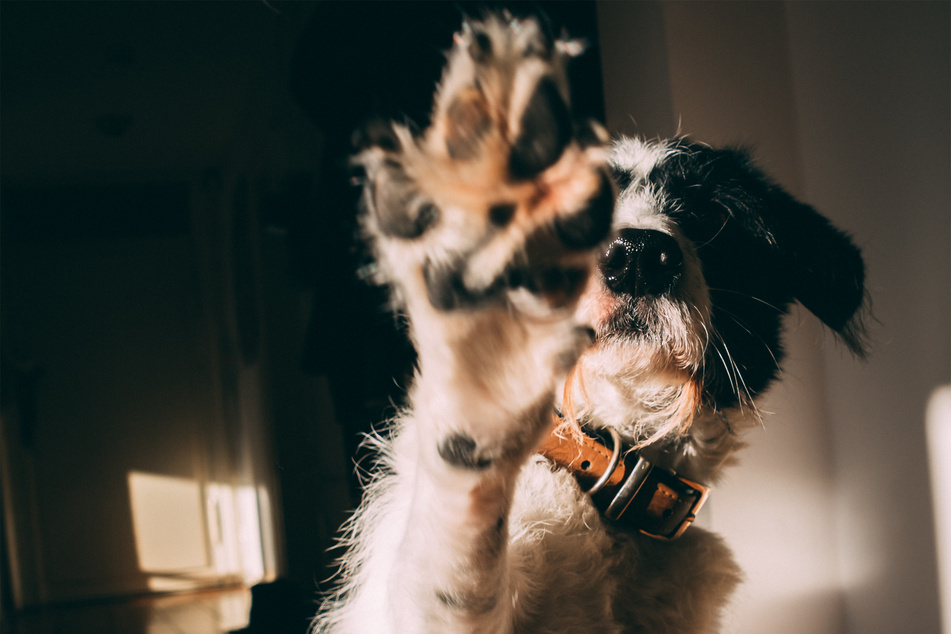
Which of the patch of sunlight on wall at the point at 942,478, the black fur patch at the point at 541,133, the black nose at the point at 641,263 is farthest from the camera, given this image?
the patch of sunlight on wall at the point at 942,478

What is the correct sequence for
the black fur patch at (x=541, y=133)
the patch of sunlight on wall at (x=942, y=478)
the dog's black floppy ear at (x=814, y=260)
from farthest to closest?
the patch of sunlight on wall at (x=942, y=478) < the dog's black floppy ear at (x=814, y=260) < the black fur patch at (x=541, y=133)

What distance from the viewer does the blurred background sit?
2.81 feet

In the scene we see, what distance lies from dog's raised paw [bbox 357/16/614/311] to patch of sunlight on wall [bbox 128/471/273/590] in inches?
31.0

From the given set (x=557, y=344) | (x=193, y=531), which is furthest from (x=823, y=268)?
(x=193, y=531)

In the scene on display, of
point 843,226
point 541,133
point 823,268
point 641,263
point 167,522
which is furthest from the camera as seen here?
point 843,226

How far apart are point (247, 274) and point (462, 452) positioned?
70 cm

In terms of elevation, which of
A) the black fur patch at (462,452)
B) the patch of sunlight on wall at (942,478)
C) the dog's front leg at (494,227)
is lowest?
the patch of sunlight on wall at (942,478)

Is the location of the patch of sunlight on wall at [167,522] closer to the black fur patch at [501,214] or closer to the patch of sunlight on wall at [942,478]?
the black fur patch at [501,214]

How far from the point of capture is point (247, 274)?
0.94 metres

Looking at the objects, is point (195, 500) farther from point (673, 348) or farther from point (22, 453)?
point (673, 348)

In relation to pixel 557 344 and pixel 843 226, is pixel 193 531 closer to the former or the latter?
pixel 557 344

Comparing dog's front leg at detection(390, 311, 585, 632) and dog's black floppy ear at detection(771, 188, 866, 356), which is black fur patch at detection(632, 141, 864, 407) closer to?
dog's black floppy ear at detection(771, 188, 866, 356)

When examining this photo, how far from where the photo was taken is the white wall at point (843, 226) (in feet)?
2.89

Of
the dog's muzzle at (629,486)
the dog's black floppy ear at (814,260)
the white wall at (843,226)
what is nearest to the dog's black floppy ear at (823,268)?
the dog's black floppy ear at (814,260)
